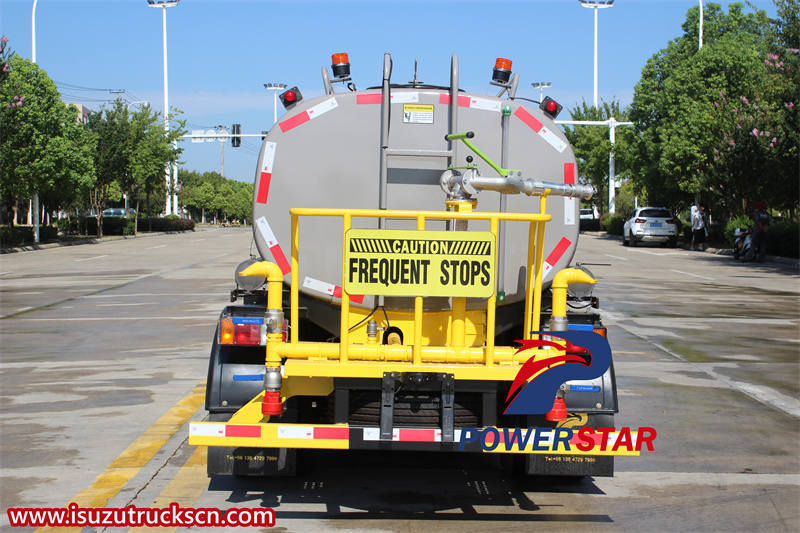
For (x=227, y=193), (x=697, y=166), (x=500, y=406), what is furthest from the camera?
(x=227, y=193)

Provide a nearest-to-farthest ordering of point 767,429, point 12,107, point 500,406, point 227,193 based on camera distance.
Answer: point 500,406 < point 767,429 < point 12,107 < point 227,193

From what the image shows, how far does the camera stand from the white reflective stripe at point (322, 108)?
17.8 ft

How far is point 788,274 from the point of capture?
2416 cm

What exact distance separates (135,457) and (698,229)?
3445 cm

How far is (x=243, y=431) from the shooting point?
176 inches

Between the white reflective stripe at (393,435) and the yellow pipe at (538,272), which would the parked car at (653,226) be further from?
the white reflective stripe at (393,435)

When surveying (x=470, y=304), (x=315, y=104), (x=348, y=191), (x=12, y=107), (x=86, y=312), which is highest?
(x=12, y=107)

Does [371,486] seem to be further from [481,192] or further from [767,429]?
[767,429]

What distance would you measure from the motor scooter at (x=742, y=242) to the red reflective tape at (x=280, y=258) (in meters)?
26.7

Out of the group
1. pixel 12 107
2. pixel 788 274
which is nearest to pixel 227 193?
pixel 12 107

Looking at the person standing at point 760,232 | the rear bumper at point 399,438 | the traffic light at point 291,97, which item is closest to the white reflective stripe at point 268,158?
the traffic light at point 291,97

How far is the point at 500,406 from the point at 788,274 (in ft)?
71.0

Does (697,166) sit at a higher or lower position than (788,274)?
higher

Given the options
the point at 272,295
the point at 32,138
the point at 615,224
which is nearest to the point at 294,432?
the point at 272,295
